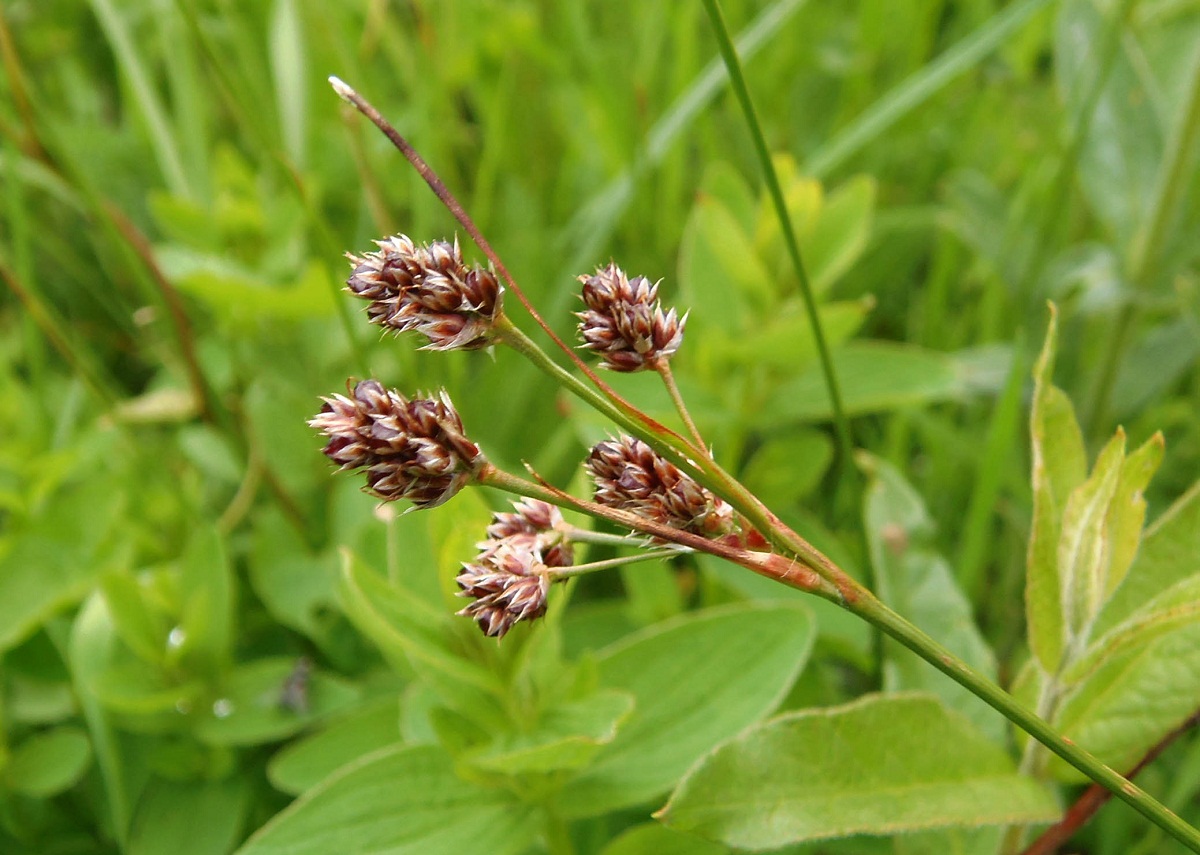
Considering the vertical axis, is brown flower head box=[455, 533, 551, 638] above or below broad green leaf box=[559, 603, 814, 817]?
above

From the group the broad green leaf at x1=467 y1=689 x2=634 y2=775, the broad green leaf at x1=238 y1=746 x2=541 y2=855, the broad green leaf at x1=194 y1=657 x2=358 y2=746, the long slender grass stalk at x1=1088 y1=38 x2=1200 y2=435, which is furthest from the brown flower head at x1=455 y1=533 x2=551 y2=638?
the long slender grass stalk at x1=1088 y1=38 x2=1200 y2=435

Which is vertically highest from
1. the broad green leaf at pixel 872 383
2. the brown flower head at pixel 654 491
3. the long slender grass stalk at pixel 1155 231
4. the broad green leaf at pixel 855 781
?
the long slender grass stalk at pixel 1155 231

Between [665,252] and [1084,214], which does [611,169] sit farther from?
[1084,214]

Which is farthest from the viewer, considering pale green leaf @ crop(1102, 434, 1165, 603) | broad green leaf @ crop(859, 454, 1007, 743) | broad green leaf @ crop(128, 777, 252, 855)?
broad green leaf @ crop(128, 777, 252, 855)

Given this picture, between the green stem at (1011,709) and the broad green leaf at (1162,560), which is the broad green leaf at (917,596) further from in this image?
the green stem at (1011,709)

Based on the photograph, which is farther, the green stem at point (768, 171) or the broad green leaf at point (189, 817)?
the broad green leaf at point (189, 817)

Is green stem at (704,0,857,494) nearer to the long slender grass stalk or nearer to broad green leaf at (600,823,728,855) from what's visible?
broad green leaf at (600,823,728,855)

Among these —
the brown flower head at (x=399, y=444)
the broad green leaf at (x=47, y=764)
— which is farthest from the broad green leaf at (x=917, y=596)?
the broad green leaf at (x=47, y=764)

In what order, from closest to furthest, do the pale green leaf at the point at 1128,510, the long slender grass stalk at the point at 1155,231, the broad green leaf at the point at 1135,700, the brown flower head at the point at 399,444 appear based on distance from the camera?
the brown flower head at the point at 399,444 < the pale green leaf at the point at 1128,510 < the broad green leaf at the point at 1135,700 < the long slender grass stalk at the point at 1155,231
